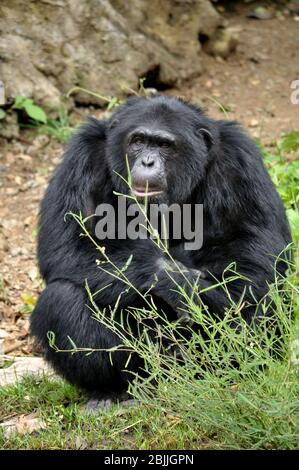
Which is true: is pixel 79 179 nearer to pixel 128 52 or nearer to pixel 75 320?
pixel 75 320

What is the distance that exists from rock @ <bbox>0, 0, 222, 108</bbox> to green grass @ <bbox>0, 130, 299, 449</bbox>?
567 centimetres

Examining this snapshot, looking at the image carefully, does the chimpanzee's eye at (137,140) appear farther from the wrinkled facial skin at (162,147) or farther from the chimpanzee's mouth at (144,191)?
the chimpanzee's mouth at (144,191)

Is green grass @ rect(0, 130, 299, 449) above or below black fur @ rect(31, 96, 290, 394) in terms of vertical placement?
below

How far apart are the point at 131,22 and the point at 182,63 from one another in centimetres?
95

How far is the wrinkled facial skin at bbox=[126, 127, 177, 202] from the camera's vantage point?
24.1ft

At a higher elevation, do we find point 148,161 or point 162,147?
point 162,147

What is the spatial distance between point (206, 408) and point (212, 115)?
21.8 ft

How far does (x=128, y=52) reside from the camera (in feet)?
40.2

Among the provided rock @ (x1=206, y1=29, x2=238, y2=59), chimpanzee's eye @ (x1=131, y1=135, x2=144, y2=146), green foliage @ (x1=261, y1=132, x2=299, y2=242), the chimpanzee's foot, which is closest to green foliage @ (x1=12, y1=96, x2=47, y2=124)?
green foliage @ (x1=261, y1=132, x2=299, y2=242)

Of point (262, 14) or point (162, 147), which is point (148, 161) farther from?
point (262, 14)

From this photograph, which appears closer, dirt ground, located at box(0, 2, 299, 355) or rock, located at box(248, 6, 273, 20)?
dirt ground, located at box(0, 2, 299, 355)

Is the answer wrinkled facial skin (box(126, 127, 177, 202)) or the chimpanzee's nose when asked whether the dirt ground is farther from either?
the chimpanzee's nose

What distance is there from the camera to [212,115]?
11945 millimetres

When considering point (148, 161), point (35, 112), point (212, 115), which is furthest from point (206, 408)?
point (212, 115)
